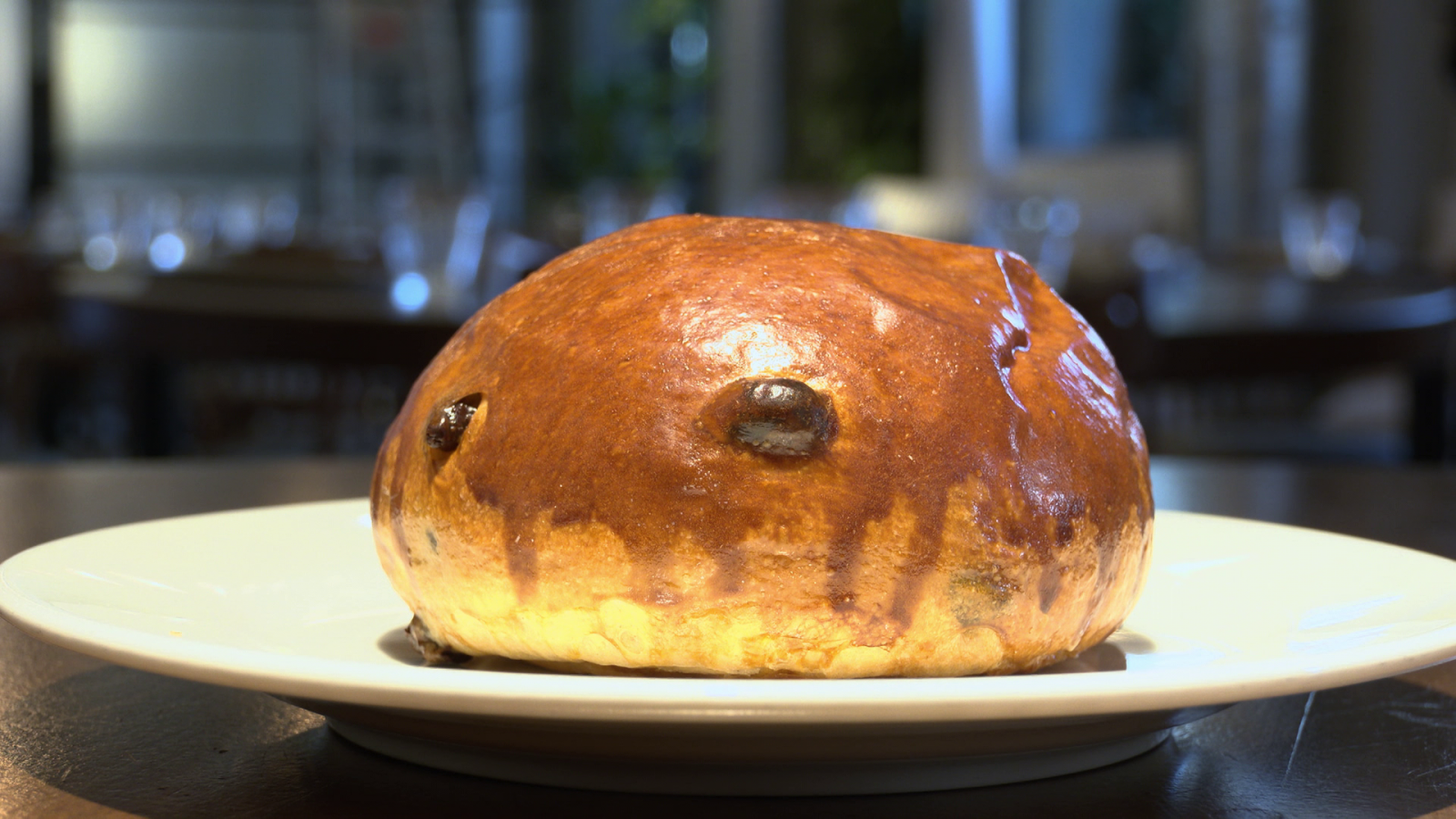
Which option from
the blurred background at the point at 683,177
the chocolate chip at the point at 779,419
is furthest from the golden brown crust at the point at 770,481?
the blurred background at the point at 683,177

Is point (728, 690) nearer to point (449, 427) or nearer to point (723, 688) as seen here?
point (723, 688)

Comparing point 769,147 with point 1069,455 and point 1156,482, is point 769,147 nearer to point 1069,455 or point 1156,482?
point 1156,482

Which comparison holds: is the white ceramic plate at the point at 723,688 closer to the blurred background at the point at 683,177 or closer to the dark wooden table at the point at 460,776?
the dark wooden table at the point at 460,776

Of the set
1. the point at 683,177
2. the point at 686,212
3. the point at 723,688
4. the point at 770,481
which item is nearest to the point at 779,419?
the point at 770,481

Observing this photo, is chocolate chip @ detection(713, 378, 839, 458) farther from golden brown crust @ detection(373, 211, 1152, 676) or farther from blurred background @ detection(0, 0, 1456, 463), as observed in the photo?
blurred background @ detection(0, 0, 1456, 463)

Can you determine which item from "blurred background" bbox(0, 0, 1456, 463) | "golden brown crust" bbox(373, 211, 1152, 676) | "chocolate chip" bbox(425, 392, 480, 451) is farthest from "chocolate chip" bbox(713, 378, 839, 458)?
"blurred background" bbox(0, 0, 1456, 463)

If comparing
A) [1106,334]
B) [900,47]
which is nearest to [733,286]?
[1106,334]

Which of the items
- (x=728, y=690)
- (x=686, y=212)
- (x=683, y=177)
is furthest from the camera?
(x=683, y=177)
